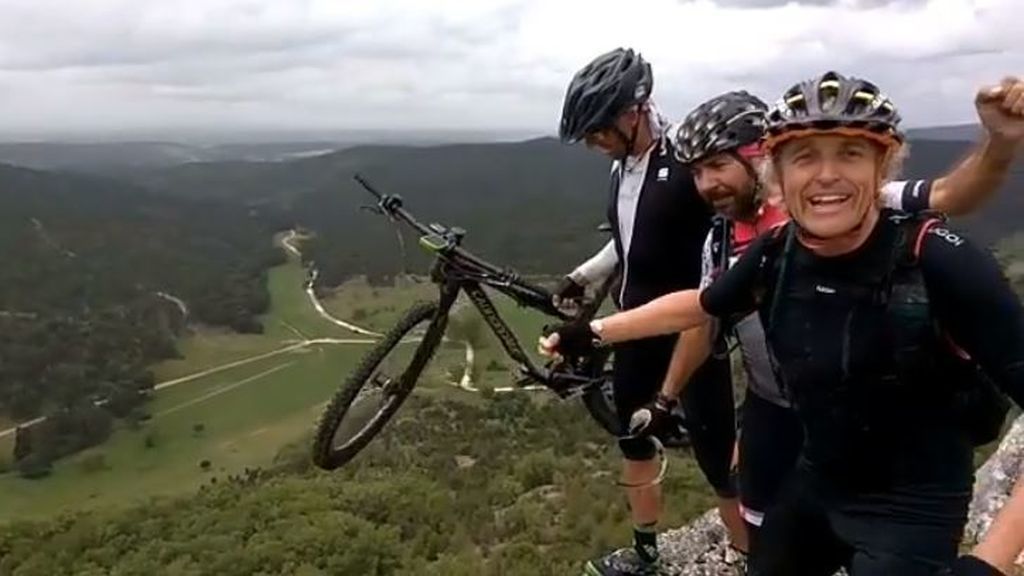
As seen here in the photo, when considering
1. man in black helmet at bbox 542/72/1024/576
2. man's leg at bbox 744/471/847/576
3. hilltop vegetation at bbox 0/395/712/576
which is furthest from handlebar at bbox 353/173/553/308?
hilltop vegetation at bbox 0/395/712/576

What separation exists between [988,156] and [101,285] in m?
110

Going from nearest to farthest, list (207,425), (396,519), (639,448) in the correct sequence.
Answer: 1. (639,448)
2. (396,519)
3. (207,425)

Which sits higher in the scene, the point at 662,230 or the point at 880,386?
the point at 662,230

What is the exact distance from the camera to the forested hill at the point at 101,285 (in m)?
70.6

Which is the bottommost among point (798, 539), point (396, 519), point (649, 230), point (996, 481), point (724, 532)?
point (396, 519)

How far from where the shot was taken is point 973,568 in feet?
5.77

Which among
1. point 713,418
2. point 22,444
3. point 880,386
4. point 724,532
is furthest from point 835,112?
point 22,444

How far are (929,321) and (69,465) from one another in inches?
2448

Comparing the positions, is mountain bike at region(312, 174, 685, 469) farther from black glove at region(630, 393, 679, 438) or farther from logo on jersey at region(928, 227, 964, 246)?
logo on jersey at region(928, 227, 964, 246)

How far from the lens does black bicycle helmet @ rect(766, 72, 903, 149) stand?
200cm

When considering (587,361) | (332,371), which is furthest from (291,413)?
(587,361)

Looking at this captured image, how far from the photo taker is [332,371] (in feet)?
227

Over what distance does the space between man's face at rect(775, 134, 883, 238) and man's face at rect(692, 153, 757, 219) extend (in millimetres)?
1074

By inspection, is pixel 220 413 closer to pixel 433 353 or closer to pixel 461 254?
pixel 433 353
